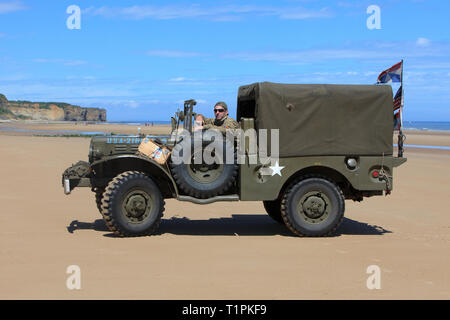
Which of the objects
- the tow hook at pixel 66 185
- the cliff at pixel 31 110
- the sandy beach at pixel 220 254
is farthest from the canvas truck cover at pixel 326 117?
the cliff at pixel 31 110

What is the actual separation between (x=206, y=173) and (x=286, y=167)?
45.8 inches

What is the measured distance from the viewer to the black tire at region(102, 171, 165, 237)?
8.27 meters

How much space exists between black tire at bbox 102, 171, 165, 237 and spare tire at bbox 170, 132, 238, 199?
423 millimetres

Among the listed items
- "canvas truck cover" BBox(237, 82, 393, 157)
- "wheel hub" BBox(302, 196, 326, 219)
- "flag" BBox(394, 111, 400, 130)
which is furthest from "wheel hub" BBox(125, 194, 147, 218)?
"flag" BBox(394, 111, 400, 130)

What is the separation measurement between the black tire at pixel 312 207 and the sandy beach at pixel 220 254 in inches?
7.3

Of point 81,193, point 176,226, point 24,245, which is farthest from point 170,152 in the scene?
point 81,193

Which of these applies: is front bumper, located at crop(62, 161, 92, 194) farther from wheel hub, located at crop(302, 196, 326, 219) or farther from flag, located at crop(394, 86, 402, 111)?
flag, located at crop(394, 86, 402, 111)

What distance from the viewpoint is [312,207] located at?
28.5 ft

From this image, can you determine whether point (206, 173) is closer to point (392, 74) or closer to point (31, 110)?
point (392, 74)

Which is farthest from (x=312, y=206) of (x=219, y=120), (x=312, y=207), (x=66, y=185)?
(x=66, y=185)

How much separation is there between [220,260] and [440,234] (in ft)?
12.5

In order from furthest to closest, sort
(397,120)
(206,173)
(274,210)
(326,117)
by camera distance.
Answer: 1. (274,210)
2. (397,120)
3. (326,117)
4. (206,173)

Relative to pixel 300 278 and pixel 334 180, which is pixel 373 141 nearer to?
pixel 334 180
